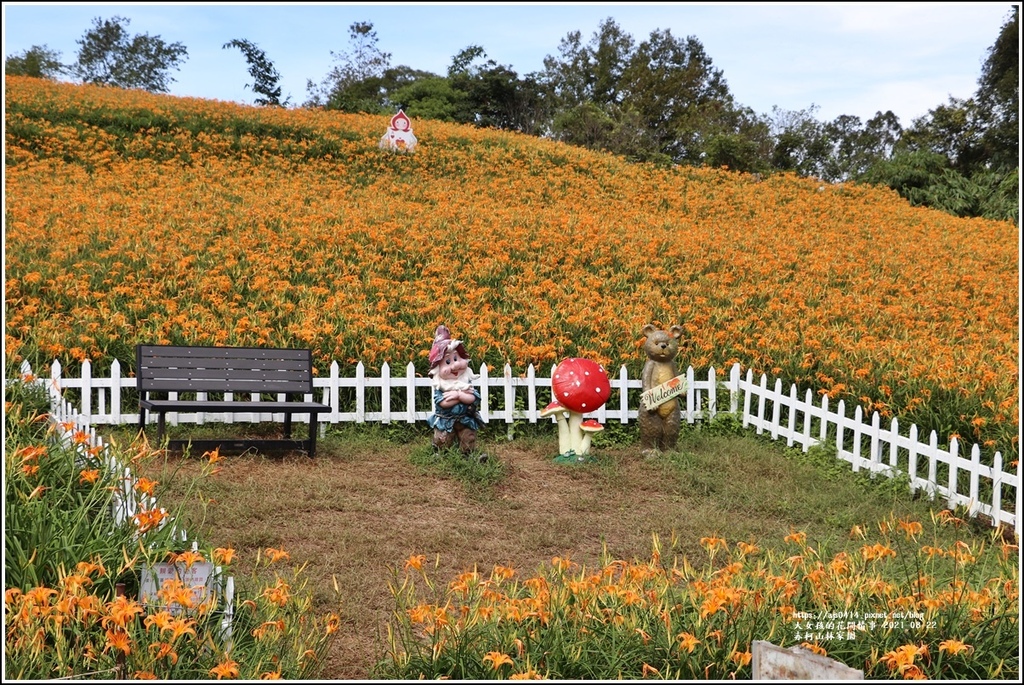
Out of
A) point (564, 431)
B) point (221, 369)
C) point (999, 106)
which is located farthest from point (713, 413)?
point (999, 106)

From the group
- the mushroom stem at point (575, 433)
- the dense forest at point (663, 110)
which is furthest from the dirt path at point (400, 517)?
the dense forest at point (663, 110)

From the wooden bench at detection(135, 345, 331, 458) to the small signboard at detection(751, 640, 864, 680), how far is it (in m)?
5.60

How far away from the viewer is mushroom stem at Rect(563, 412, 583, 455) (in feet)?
27.6

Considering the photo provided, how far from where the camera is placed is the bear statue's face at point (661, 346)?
8.62m

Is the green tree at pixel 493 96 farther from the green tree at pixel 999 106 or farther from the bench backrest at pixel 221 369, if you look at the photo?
the bench backrest at pixel 221 369

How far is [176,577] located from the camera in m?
3.72

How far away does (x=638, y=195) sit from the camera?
22625 mm

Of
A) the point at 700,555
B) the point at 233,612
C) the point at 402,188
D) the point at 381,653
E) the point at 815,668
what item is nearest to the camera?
the point at 815,668

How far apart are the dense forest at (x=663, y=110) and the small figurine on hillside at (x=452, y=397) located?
22.7 metres

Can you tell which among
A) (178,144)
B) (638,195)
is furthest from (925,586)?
(178,144)

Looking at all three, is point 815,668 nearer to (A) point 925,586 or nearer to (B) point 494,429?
(A) point 925,586

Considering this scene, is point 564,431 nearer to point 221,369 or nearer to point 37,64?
point 221,369

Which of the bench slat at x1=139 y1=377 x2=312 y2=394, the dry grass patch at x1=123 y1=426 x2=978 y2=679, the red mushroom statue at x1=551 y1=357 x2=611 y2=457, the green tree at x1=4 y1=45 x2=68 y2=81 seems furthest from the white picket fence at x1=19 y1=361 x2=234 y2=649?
the green tree at x1=4 y1=45 x2=68 y2=81

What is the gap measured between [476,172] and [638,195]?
4129 mm
